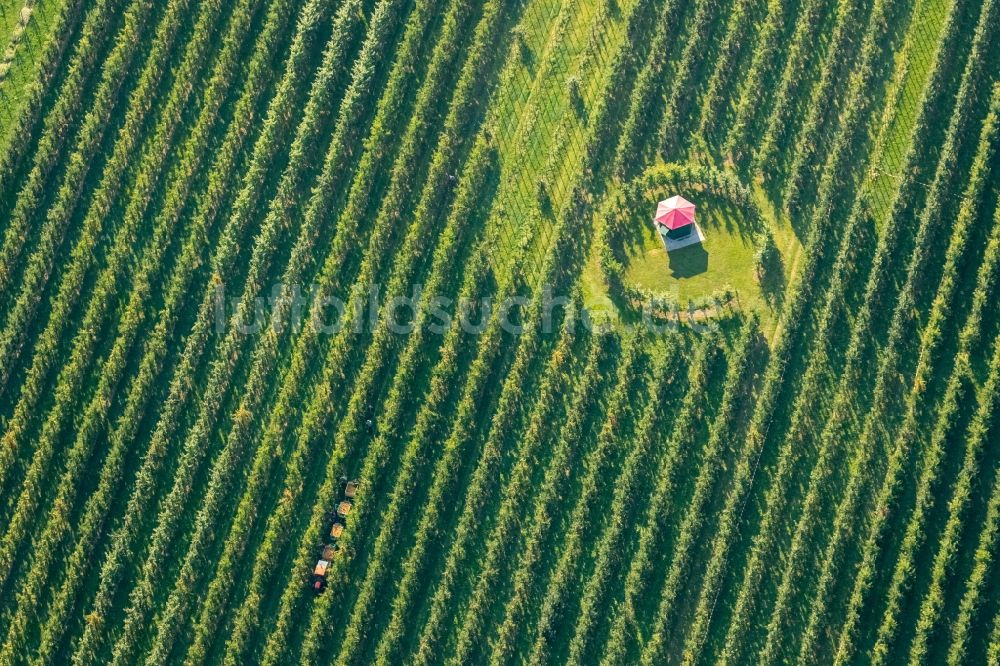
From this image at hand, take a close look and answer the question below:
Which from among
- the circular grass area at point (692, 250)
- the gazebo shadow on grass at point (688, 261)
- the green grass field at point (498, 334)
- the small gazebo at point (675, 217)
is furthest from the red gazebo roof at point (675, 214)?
the green grass field at point (498, 334)

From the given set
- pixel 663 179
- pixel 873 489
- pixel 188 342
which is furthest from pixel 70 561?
pixel 873 489

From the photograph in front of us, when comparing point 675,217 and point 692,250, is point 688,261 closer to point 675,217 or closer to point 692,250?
point 692,250

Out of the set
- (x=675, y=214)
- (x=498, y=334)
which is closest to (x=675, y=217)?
(x=675, y=214)

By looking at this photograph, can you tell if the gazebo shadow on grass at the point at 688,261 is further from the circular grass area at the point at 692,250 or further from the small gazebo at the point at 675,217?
the small gazebo at the point at 675,217

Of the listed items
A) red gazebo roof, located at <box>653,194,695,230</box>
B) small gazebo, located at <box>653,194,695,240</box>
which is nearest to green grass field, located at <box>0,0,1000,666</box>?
small gazebo, located at <box>653,194,695,240</box>

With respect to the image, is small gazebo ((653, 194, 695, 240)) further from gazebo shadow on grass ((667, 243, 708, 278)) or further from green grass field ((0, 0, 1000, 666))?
green grass field ((0, 0, 1000, 666))

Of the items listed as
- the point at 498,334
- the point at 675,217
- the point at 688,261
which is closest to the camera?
A: the point at 675,217

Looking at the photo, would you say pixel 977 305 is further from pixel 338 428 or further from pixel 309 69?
pixel 309 69
